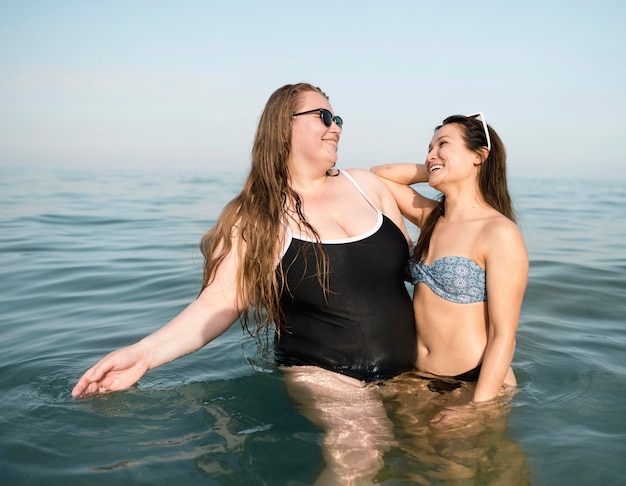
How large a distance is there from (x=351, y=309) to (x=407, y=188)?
3.84 ft

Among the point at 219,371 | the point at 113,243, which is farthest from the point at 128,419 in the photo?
the point at 113,243

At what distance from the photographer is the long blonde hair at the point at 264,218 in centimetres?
372

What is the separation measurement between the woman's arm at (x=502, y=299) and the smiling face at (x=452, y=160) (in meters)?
0.50

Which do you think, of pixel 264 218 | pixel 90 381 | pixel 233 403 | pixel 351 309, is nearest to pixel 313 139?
pixel 264 218

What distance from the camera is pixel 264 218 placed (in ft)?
12.4

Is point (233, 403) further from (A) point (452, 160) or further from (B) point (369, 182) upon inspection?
(A) point (452, 160)

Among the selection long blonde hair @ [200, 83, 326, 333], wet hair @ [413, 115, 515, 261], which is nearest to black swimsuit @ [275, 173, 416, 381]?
long blonde hair @ [200, 83, 326, 333]

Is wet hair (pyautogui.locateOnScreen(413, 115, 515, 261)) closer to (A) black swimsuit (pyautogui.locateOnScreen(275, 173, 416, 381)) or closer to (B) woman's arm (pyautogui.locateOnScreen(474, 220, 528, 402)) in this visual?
(B) woman's arm (pyautogui.locateOnScreen(474, 220, 528, 402))

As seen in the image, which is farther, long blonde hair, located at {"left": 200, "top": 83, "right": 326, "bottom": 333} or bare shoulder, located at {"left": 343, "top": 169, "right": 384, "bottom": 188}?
bare shoulder, located at {"left": 343, "top": 169, "right": 384, "bottom": 188}

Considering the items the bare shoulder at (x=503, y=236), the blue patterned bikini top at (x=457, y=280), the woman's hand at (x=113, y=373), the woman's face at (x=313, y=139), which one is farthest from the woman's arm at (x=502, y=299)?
the woman's hand at (x=113, y=373)

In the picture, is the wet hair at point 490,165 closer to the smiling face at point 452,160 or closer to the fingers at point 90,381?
the smiling face at point 452,160

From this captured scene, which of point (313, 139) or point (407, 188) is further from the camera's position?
point (407, 188)

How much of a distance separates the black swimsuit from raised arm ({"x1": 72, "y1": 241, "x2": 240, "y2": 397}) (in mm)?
385

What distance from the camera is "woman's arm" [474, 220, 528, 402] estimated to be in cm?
336
